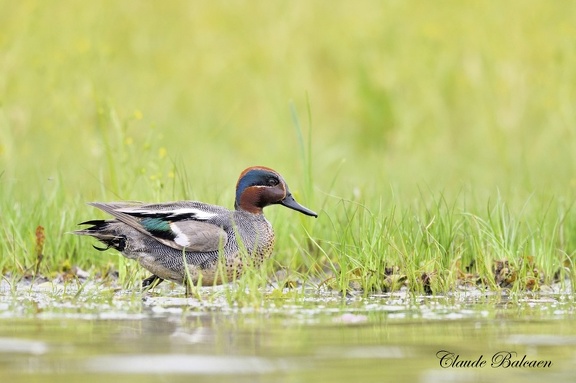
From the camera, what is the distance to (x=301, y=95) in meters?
15.6

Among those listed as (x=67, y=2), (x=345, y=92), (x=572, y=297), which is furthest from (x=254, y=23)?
(x=572, y=297)

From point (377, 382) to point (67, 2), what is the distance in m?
12.1

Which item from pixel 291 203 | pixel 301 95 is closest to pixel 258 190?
pixel 291 203

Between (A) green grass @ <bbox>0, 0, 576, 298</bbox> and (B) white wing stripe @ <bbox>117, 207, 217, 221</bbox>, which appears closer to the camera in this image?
(B) white wing stripe @ <bbox>117, 207, 217, 221</bbox>

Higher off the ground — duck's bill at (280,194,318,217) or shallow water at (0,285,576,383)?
duck's bill at (280,194,318,217)

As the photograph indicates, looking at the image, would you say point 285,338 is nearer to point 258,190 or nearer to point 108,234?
point 108,234

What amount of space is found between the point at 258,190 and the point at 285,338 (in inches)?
101

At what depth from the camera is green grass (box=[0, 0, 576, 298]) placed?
39.4 ft

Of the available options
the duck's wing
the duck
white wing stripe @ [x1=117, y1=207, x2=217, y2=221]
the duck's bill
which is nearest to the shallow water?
the duck

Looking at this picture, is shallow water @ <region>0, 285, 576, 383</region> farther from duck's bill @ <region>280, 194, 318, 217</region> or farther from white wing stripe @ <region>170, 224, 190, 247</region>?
duck's bill @ <region>280, 194, 318, 217</region>

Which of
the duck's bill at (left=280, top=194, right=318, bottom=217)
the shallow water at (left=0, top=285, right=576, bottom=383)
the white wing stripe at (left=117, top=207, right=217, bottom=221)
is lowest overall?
the shallow water at (left=0, top=285, right=576, bottom=383)

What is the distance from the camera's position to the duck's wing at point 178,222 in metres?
7.29

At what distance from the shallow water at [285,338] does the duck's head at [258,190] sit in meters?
0.92

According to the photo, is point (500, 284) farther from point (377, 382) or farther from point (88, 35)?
point (88, 35)
